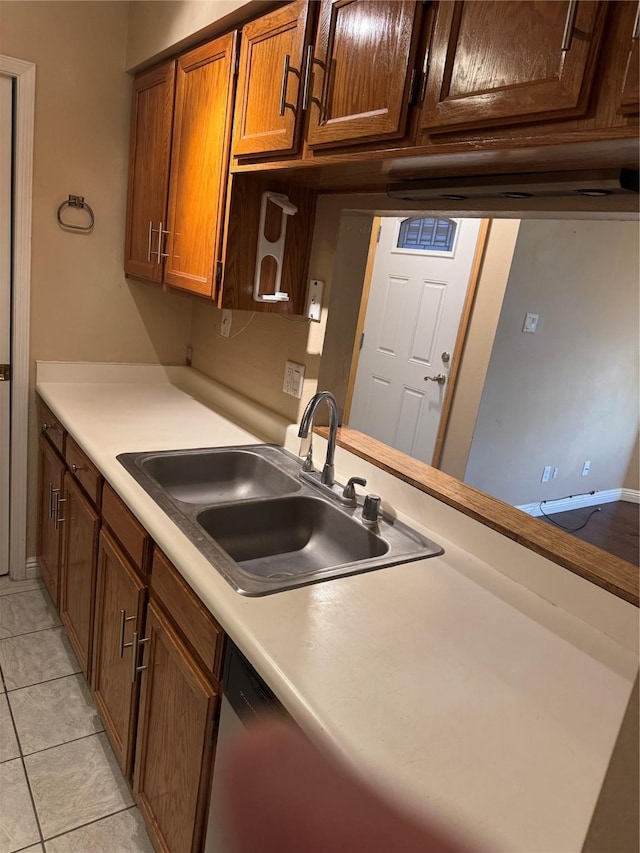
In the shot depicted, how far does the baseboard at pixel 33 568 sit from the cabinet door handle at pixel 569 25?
2.74 meters

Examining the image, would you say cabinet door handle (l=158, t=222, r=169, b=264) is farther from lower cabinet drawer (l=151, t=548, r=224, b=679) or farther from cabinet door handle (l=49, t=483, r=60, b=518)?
lower cabinet drawer (l=151, t=548, r=224, b=679)

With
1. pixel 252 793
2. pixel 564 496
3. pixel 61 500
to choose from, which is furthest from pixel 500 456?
pixel 252 793

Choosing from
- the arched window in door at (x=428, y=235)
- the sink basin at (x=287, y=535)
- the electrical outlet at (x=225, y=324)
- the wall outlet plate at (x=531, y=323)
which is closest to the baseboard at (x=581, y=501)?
the wall outlet plate at (x=531, y=323)

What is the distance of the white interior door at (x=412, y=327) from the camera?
346 centimetres

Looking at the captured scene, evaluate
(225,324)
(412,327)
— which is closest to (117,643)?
(225,324)

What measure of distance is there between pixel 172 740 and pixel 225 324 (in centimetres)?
165

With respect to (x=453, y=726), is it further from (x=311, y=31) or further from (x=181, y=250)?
(x=181, y=250)

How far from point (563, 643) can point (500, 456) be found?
8.96ft

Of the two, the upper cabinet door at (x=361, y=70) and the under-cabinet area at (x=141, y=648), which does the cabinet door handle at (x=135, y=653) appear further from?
the upper cabinet door at (x=361, y=70)

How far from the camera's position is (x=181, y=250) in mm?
2080

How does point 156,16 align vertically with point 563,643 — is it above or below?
above

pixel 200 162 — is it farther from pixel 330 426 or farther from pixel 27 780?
pixel 27 780

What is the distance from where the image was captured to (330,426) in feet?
5.50

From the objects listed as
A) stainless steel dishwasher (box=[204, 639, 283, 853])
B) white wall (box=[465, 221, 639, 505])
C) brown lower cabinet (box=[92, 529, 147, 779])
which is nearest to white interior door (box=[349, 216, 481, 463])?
white wall (box=[465, 221, 639, 505])
